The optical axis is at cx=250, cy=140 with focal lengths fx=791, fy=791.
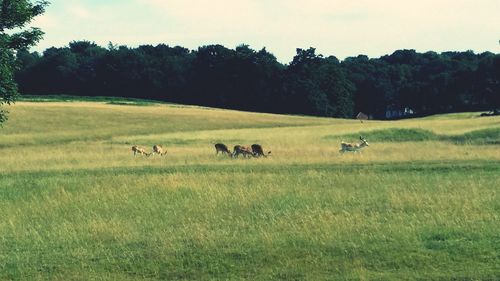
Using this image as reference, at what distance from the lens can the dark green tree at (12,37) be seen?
115 ft

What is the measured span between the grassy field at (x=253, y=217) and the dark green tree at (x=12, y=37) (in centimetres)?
363

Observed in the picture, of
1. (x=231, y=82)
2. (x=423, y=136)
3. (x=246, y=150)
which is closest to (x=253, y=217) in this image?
(x=246, y=150)

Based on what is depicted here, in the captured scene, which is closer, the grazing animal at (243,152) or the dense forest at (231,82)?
the grazing animal at (243,152)

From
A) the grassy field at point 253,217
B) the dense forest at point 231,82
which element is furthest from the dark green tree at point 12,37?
the dense forest at point 231,82

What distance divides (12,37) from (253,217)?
2218cm

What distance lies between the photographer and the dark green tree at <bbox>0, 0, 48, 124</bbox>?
35.0m

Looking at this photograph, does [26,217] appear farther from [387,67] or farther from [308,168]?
[387,67]

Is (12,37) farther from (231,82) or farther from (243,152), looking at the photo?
(231,82)

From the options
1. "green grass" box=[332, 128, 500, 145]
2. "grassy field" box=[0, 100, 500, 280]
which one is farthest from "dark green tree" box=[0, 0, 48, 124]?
"green grass" box=[332, 128, 500, 145]

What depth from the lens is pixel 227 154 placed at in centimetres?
3931

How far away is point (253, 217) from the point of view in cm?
Answer: 1769

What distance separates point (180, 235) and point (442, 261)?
5253 mm

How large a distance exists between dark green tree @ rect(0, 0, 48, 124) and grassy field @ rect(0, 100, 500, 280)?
363 cm

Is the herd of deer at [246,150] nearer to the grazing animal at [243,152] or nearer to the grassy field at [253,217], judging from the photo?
the grazing animal at [243,152]
